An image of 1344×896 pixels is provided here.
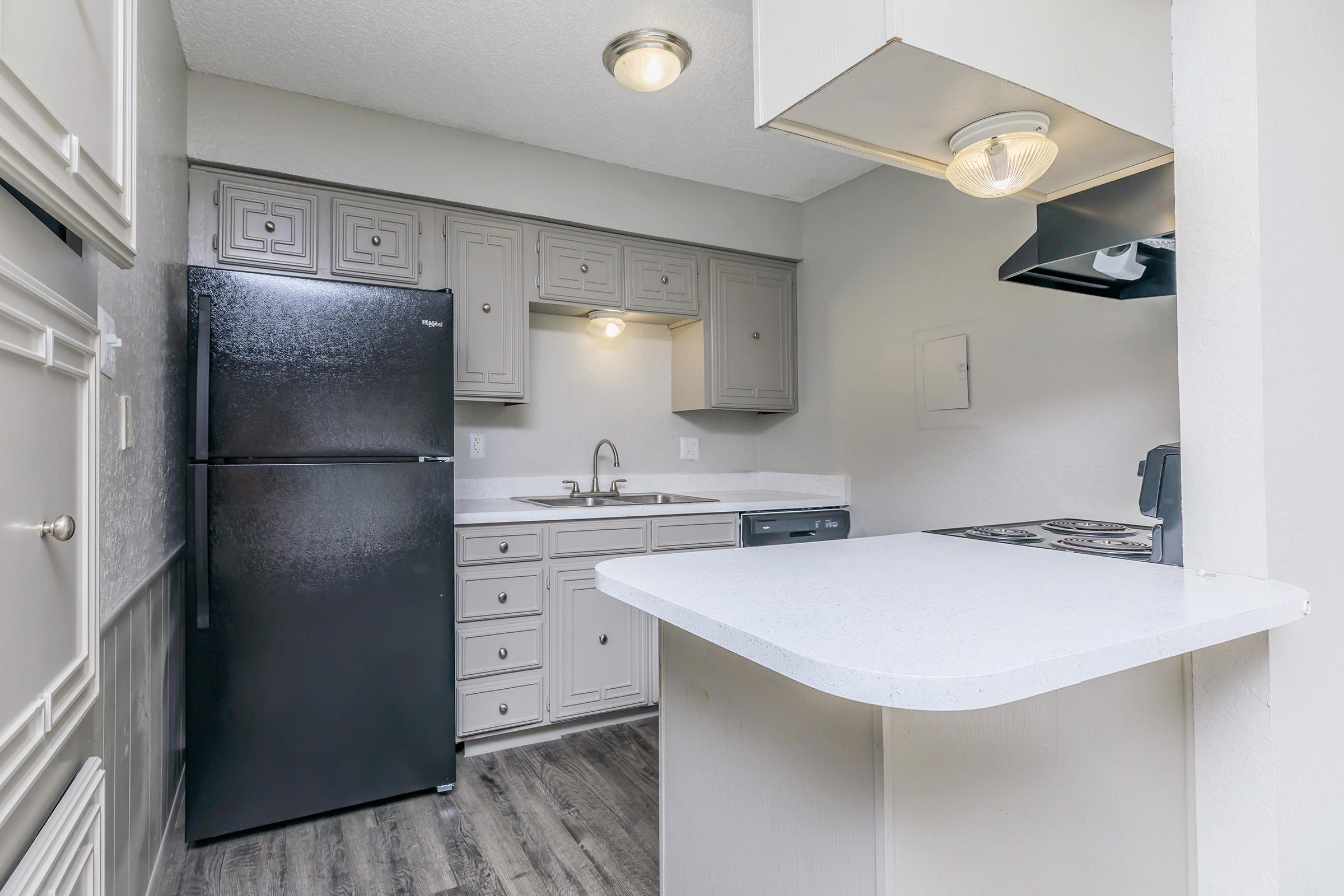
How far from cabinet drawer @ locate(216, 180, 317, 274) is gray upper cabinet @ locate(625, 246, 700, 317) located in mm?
1297

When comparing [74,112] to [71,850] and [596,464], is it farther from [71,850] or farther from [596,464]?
[596,464]

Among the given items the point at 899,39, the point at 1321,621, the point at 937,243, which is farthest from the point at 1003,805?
the point at 937,243

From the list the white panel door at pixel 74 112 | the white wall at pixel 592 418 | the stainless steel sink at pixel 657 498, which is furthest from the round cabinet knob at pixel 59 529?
the stainless steel sink at pixel 657 498

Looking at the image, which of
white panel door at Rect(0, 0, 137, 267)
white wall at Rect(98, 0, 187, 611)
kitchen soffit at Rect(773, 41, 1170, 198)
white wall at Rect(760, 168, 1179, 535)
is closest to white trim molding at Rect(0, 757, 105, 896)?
white wall at Rect(98, 0, 187, 611)

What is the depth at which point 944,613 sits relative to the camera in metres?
0.83

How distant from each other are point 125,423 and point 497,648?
1.43 m

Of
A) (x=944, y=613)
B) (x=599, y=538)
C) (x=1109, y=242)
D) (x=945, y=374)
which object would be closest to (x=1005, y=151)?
(x=1109, y=242)

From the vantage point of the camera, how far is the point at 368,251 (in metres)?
2.56

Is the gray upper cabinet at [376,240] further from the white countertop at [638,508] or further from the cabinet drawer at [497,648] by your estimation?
the cabinet drawer at [497,648]

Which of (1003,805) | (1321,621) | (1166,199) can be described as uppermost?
(1166,199)

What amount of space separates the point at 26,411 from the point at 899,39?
1.06 m

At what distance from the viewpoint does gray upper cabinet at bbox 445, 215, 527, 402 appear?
2713 millimetres

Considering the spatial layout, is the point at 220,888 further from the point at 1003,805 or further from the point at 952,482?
the point at 952,482

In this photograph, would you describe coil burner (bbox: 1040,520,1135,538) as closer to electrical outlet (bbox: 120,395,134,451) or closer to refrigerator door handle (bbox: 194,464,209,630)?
electrical outlet (bbox: 120,395,134,451)
